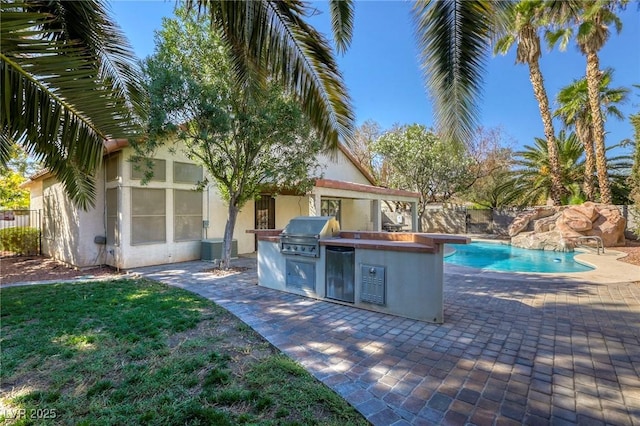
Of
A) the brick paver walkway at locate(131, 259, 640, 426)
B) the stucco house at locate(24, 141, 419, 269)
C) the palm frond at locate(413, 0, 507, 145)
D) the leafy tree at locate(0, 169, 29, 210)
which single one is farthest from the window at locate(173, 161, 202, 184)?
the leafy tree at locate(0, 169, 29, 210)

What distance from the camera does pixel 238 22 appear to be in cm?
287

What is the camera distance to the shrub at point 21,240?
1360 centimetres

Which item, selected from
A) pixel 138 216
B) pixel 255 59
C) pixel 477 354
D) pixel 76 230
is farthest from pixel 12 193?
pixel 477 354

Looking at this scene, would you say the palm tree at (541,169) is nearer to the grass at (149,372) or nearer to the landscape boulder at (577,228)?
the landscape boulder at (577,228)

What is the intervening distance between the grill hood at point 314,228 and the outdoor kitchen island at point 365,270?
0.03m

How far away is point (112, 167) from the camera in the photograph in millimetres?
10047

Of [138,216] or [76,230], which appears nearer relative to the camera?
[138,216]

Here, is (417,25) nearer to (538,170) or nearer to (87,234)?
(87,234)

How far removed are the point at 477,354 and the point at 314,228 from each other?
370 centimetres

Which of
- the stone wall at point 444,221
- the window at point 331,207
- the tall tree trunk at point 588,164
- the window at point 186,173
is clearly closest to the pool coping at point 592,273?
the window at point 186,173

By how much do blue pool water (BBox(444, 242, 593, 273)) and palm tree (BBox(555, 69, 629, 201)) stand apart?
23.7ft

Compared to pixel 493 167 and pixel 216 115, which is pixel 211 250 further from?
pixel 493 167

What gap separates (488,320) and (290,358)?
139 inches

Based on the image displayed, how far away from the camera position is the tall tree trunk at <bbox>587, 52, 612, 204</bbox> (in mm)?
16375
